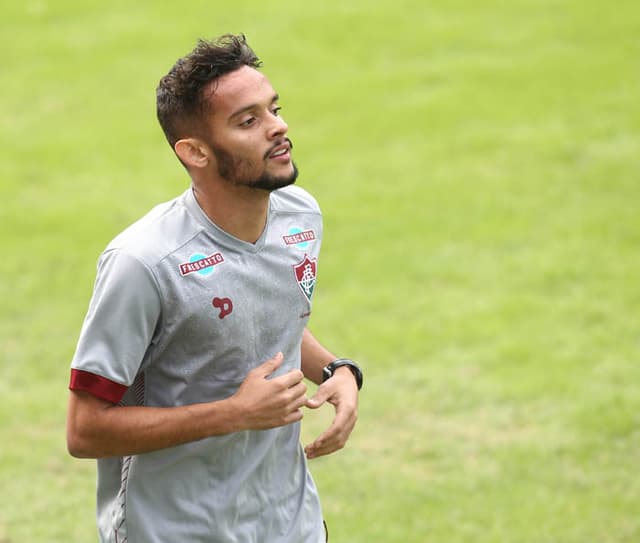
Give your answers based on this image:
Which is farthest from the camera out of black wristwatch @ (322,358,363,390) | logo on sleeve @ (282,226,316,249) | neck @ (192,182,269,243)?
black wristwatch @ (322,358,363,390)

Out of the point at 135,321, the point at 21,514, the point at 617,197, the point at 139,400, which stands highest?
the point at 135,321

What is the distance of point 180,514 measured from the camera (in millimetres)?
3537

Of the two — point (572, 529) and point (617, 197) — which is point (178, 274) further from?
point (617, 197)

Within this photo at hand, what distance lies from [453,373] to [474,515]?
174cm

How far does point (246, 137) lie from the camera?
3.39 m

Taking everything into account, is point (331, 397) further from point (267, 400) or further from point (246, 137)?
point (246, 137)

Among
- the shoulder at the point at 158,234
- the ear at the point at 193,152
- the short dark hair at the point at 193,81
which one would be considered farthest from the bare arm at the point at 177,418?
the short dark hair at the point at 193,81

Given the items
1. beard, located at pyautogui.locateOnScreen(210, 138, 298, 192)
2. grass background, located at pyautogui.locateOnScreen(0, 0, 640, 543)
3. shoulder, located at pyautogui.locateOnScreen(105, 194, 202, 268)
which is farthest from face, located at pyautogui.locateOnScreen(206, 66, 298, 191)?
grass background, located at pyautogui.locateOnScreen(0, 0, 640, 543)

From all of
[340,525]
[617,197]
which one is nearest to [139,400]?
[340,525]

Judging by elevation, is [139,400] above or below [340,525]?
above

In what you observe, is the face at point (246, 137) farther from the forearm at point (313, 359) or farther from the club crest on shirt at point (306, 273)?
the forearm at point (313, 359)

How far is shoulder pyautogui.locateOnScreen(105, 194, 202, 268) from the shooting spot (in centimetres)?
330

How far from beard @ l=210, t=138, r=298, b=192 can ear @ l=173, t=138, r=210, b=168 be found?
0.11 ft

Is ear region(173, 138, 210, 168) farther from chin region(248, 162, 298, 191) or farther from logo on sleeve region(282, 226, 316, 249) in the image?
logo on sleeve region(282, 226, 316, 249)
